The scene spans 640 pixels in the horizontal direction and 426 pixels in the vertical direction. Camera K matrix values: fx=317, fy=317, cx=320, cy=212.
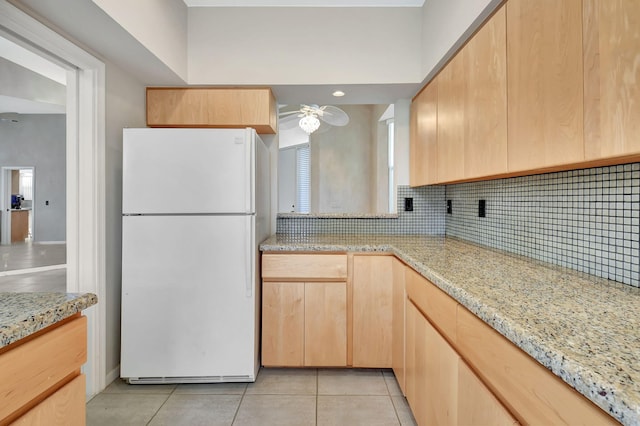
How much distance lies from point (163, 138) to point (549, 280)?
1976mm

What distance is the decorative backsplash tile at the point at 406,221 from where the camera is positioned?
260 cm

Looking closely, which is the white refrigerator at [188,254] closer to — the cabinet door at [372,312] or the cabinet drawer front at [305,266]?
the cabinet drawer front at [305,266]

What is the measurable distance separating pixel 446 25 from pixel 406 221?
1.40 meters

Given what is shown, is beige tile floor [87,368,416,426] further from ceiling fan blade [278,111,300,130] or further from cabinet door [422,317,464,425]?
ceiling fan blade [278,111,300,130]

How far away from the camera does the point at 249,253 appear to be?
6.10ft

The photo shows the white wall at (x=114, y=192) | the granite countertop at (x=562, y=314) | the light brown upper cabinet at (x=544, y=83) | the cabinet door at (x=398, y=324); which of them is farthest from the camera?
the white wall at (x=114, y=192)

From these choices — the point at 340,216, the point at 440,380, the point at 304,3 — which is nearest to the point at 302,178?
the point at 340,216

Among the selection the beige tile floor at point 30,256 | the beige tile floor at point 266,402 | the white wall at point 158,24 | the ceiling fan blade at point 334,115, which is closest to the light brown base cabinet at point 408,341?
the beige tile floor at point 266,402

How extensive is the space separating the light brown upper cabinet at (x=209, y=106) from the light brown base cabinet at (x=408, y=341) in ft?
3.32

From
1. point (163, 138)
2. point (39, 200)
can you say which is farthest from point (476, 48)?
point (39, 200)

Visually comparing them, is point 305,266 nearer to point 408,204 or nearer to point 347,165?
point 408,204

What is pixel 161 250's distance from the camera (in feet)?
6.08

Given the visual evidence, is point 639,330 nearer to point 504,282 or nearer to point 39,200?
point 504,282

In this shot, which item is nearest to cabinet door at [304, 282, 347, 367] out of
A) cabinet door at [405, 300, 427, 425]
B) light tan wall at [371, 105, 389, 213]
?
cabinet door at [405, 300, 427, 425]
